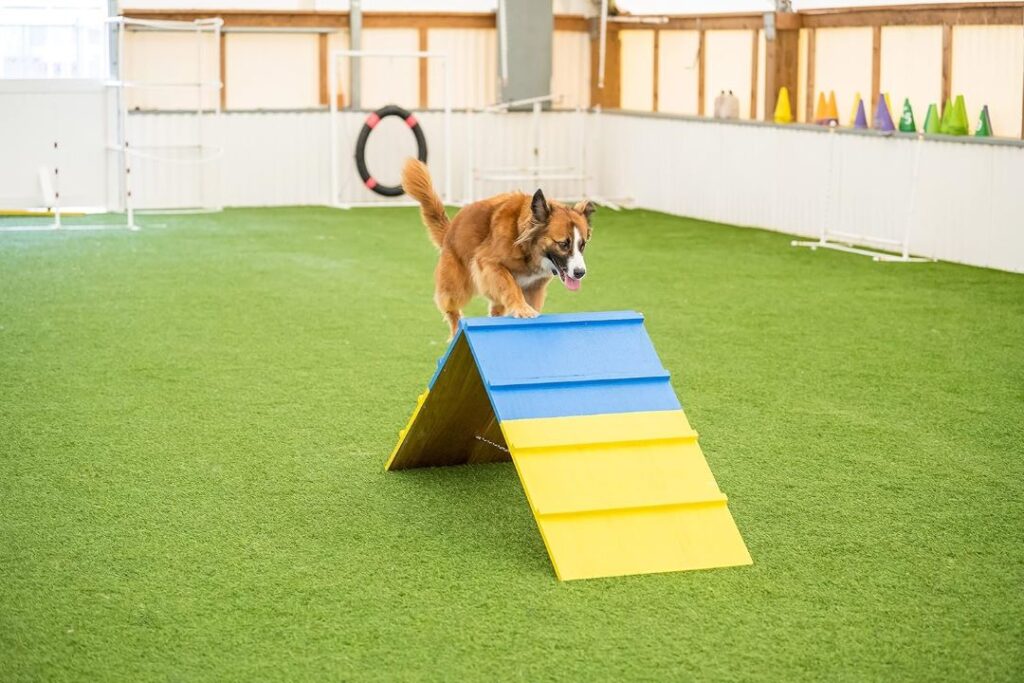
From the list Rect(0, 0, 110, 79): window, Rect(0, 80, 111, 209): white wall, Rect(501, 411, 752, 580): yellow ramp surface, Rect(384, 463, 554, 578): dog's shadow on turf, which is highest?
Rect(0, 0, 110, 79): window

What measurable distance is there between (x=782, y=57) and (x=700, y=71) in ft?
5.11

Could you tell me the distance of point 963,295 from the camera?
8945 mm

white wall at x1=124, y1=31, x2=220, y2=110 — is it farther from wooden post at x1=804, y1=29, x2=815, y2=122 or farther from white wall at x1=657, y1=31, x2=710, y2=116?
wooden post at x1=804, y1=29, x2=815, y2=122

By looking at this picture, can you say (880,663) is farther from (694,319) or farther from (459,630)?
(694,319)

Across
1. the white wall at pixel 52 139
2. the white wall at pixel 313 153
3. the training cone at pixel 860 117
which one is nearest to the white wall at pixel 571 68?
the white wall at pixel 313 153

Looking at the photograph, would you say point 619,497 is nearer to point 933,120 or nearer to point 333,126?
point 933,120

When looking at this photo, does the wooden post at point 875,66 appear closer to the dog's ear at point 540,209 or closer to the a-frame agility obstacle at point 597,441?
the dog's ear at point 540,209

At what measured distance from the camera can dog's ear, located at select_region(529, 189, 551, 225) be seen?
4.60 metres

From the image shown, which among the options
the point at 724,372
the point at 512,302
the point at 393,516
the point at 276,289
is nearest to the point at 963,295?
the point at 724,372

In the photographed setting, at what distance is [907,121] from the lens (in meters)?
11.0

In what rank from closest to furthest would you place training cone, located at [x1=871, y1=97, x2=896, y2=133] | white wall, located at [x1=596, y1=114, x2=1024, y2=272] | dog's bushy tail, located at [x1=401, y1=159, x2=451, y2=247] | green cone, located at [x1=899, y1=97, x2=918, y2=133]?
dog's bushy tail, located at [x1=401, y1=159, x2=451, y2=247]
white wall, located at [x1=596, y1=114, x2=1024, y2=272]
green cone, located at [x1=899, y1=97, x2=918, y2=133]
training cone, located at [x1=871, y1=97, x2=896, y2=133]

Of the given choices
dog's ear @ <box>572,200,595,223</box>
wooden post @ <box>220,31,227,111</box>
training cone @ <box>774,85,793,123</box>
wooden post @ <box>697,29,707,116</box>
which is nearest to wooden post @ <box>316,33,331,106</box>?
wooden post @ <box>220,31,227,111</box>

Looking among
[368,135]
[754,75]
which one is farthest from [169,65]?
[754,75]

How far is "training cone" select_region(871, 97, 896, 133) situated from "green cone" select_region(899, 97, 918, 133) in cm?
13
